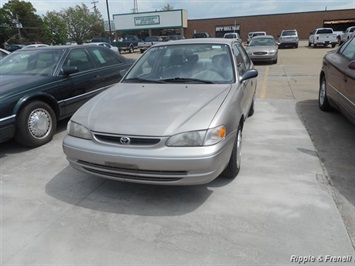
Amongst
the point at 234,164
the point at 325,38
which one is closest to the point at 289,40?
the point at 325,38

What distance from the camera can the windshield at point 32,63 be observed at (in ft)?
18.2

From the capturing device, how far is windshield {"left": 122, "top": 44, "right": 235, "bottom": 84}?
4047mm

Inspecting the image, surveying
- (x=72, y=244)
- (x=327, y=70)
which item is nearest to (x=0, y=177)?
(x=72, y=244)

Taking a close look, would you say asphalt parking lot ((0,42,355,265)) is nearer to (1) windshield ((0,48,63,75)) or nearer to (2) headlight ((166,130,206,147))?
(2) headlight ((166,130,206,147))

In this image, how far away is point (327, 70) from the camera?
5941 mm

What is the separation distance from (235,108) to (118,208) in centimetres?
163

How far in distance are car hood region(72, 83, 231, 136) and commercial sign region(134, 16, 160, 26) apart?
42.4 m

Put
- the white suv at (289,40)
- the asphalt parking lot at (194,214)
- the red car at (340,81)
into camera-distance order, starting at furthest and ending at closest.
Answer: the white suv at (289,40), the red car at (340,81), the asphalt parking lot at (194,214)

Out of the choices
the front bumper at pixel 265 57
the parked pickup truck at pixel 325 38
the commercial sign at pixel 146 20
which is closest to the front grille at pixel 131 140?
the front bumper at pixel 265 57

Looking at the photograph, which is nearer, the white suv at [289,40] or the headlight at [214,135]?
the headlight at [214,135]

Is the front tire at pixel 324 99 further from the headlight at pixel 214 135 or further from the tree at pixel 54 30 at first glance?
the tree at pixel 54 30

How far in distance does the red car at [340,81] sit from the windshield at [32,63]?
4706mm

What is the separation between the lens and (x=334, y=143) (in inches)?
183

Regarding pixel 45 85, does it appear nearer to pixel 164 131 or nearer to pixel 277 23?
pixel 164 131
